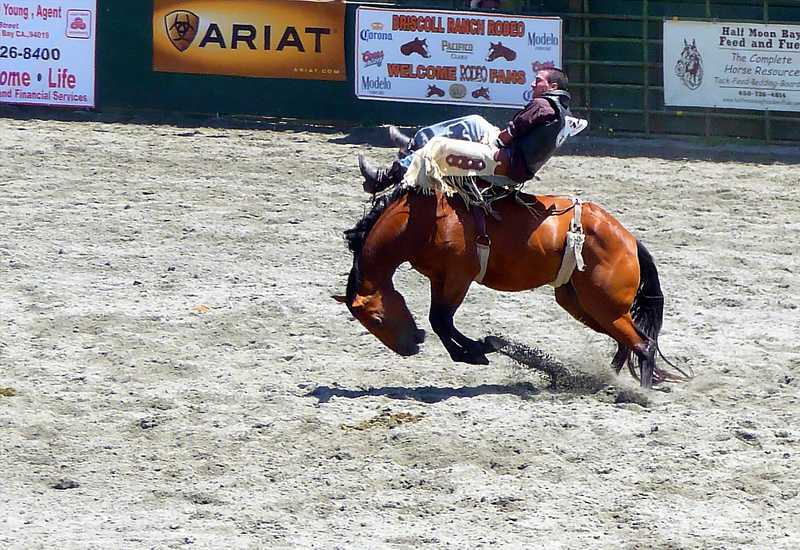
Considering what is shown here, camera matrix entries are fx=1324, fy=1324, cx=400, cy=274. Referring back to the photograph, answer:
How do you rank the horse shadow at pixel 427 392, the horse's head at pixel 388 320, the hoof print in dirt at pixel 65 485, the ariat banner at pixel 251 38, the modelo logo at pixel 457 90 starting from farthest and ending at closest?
the ariat banner at pixel 251 38
the modelo logo at pixel 457 90
the horse shadow at pixel 427 392
the horse's head at pixel 388 320
the hoof print in dirt at pixel 65 485

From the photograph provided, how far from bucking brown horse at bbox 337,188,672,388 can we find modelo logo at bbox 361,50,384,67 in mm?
6967

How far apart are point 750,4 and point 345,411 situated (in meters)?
9.36

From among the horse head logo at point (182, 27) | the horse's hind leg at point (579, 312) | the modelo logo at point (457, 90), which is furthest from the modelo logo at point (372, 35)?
the horse's hind leg at point (579, 312)

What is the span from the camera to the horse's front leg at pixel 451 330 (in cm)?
706

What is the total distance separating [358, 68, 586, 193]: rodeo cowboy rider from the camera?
694 cm

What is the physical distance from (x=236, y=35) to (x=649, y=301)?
26.1 feet

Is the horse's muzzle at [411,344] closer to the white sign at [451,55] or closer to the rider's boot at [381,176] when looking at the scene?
the rider's boot at [381,176]

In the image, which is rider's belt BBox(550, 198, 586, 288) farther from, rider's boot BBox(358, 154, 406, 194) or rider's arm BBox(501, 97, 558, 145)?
rider's boot BBox(358, 154, 406, 194)

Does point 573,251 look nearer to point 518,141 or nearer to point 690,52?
point 518,141

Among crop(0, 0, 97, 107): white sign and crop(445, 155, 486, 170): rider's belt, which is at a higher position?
crop(0, 0, 97, 107): white sign

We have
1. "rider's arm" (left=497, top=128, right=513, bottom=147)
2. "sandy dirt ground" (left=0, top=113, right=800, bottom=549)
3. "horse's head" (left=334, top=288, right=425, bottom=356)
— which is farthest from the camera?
"rider's arm" (left=497, top=128, right=513, bottom=147)

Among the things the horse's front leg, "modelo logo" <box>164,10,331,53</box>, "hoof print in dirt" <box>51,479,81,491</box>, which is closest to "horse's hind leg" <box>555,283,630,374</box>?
the horse's front leg

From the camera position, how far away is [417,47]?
13.9 metres

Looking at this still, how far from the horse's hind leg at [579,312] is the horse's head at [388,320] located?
0.99 m
